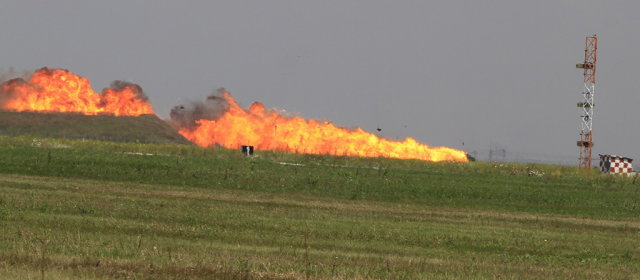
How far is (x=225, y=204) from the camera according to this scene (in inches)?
1528

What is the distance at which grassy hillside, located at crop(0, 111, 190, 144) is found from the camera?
13300 cm

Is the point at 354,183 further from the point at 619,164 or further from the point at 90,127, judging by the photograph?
the point at 90,127

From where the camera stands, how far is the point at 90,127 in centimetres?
14050

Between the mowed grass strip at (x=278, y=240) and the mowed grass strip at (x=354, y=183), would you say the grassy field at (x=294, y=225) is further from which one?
the mowed grass strip at (x=354, y=183)

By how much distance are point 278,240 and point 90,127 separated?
4690 inches

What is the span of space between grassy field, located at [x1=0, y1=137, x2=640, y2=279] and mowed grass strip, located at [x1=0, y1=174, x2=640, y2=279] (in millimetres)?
70

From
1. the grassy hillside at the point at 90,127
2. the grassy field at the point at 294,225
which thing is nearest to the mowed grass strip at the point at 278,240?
the grassy field at the point at 294,225

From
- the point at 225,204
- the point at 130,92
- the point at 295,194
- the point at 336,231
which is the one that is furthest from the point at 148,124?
the point at 336,231

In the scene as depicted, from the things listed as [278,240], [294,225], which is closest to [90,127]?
[294,225]

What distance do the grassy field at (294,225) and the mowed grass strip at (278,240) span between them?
0.07 meters

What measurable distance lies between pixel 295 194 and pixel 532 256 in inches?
1027

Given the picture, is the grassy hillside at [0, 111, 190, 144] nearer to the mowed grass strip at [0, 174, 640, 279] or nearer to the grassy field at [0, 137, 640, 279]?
the grassy field at [0, 137, 640, 279]

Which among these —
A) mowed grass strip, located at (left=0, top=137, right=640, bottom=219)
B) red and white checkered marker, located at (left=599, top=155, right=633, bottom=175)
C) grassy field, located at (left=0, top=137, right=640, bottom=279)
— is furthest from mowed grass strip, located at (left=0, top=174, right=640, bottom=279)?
red and white checkered marker, located at (left=599, top=155, right=633, bottom=175)

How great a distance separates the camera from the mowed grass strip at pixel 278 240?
757 inches
